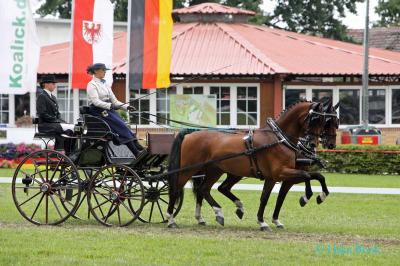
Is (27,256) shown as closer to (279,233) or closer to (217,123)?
(279,233)

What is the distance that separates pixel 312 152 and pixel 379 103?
24934mm

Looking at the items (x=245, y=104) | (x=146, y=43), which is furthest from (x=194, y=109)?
(x=146, y=43)

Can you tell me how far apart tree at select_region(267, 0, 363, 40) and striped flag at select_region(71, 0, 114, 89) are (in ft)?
110

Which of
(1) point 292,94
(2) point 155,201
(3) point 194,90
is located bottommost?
(2) point 155,201

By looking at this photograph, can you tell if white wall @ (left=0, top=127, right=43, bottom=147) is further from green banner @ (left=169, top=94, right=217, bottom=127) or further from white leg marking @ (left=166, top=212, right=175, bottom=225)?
white leg marking @ (left=166, top=212, right=175, bottom=225)

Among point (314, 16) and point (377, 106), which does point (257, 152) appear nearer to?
point (377, 106)

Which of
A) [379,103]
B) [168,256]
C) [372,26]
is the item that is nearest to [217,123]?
[379,103]

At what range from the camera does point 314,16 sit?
54.8m

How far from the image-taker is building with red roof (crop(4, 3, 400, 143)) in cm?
3562

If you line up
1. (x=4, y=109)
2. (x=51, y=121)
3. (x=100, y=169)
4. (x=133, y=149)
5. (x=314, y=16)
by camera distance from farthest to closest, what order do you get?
(x=314, y=16), (x=4, y=109), (x=51, y=121), (x=133, y=149), (x=100, y=169)

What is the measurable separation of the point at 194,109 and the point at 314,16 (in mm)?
21793

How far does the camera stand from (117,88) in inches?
1432

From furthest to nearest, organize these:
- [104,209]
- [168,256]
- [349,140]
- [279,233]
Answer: [349,140]
[104,209]
[279,233]
[168,256]

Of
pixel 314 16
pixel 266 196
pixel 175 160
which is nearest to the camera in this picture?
pixel 266 196
